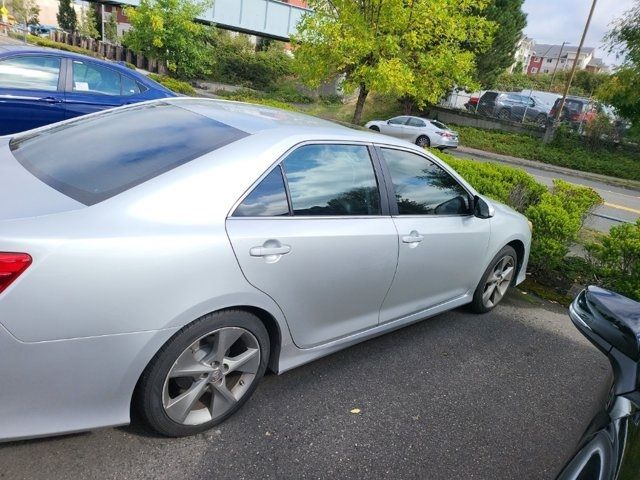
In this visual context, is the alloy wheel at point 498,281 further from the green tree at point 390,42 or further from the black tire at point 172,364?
the green tree at point 390,42

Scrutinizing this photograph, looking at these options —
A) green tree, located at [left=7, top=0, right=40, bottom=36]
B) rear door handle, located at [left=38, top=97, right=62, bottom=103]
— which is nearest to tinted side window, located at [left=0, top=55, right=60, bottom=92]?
rear door handle, located at [left=38, top=97, right=62, bottom=103]

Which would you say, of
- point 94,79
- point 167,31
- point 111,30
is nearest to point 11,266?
point 94,79

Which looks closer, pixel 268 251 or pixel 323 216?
pixel 268 251

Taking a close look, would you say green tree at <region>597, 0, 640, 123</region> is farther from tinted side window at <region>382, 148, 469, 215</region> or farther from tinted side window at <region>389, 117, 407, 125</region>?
tinted side window at <region>382, 148, 469, 215</region>

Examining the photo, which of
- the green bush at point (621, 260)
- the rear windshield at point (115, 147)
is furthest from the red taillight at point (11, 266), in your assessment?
the green bush at point (621, 260)

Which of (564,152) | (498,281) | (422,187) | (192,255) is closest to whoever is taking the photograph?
(192,255)

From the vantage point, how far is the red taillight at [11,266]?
160cm

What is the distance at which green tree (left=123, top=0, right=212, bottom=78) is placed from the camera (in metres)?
22.2

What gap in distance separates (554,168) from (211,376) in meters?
21.5

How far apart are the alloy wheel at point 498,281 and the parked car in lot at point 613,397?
1.99m

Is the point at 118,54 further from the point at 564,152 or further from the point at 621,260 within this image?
the point at 621,260

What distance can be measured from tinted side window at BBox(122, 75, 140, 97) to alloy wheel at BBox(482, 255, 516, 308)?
587 cm

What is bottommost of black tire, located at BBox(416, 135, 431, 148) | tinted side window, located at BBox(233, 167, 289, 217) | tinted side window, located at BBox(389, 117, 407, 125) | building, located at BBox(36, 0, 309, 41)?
black tire, located at BBox(416, 135, 431, 148)

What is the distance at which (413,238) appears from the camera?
9.66ft
